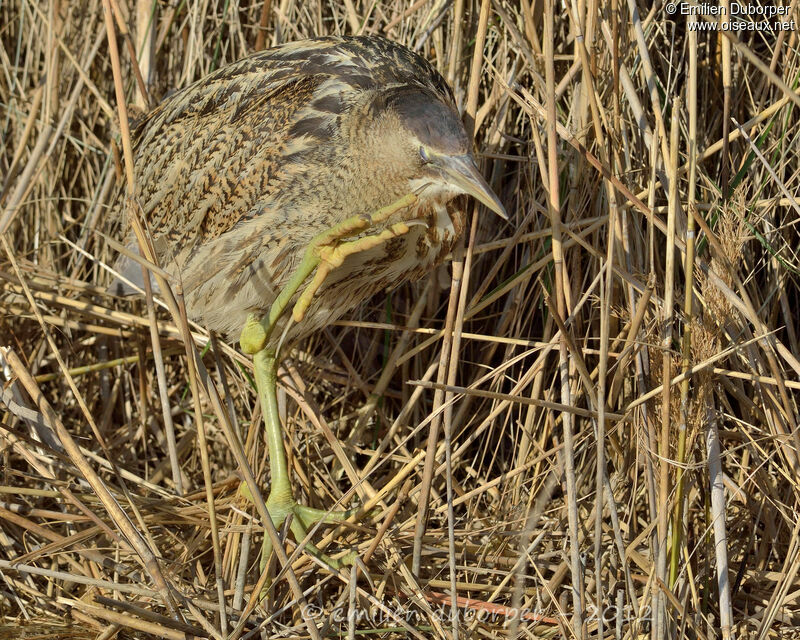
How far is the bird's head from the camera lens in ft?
6.26

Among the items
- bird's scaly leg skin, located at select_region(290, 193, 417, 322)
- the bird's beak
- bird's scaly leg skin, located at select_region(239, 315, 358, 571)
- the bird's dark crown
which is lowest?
bird's scaly leg skin, located at select_region(239, 315, 358, 571)

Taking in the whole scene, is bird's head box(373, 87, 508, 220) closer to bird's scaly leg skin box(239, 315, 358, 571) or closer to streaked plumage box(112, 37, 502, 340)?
streaked plumage box(112, 37, 502, 340)

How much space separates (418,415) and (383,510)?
1.30ft

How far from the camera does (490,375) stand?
→ 205cm

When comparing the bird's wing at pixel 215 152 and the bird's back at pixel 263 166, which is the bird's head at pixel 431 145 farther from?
the bird's wing at pixel 215 152

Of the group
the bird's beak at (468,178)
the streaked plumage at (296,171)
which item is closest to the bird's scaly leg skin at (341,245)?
the bird's beak at (468,178)

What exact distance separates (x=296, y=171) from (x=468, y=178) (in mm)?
503

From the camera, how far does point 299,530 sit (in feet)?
7.73

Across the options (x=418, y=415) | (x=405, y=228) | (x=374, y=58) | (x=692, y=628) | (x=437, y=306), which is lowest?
(x=692, y=628)

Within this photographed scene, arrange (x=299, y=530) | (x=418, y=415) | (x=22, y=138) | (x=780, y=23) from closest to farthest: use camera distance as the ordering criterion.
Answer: (x=780, y=23)
(x=299, y=530)
(x=418, y=415)
(x=22, y=138)

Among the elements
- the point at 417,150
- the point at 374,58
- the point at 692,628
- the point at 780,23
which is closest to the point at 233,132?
the point at 374,58

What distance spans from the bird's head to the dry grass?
14 cm

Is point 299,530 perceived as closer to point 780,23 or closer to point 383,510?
point 383,510

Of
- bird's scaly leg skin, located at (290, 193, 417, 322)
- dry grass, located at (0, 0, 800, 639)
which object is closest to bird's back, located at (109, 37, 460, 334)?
dry grass, located at (0, 0, 800, 639)
